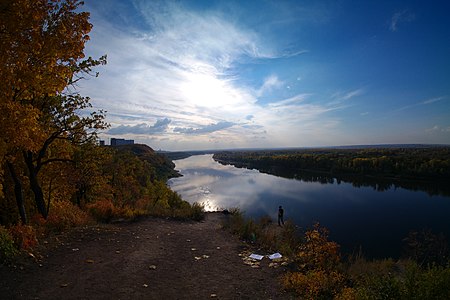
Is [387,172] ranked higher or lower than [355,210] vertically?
higher

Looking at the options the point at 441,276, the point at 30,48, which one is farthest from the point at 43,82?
the point at 441,276

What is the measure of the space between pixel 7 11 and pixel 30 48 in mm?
794

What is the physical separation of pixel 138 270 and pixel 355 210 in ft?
143

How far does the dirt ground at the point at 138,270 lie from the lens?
6.29 metres

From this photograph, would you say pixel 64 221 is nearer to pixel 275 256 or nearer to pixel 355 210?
pixel 275 256

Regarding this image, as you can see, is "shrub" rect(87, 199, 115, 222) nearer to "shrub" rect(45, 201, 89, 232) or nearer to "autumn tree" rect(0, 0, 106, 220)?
"shrub" rect(45, 201, 89, 232)

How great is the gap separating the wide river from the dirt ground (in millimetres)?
17460

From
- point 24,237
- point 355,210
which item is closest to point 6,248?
point 24,237

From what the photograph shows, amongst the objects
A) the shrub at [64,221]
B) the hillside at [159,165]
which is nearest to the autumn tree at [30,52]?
the shrub at [64,221]

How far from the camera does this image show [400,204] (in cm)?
4844

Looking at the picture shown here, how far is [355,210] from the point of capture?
44.1m

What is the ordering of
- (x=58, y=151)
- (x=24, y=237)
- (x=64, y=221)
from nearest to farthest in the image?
(x=24, y=237) → (x=64, y=221) → (x=58, y=151)

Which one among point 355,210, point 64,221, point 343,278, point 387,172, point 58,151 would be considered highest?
point 58,151

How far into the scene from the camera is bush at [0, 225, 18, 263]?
7098 mm
